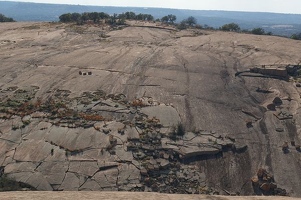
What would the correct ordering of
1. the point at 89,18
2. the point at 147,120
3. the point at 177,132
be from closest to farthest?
1. the point at 177,132
2. the point at 147,120
3. the point at 89,18

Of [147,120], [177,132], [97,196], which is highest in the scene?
[147,120]

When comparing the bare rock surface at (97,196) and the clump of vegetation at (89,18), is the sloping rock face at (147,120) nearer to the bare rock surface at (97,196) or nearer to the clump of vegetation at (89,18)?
the bare rock surface at (97,196)

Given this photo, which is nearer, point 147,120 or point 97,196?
point 97,196

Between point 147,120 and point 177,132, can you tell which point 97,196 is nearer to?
point 177,132

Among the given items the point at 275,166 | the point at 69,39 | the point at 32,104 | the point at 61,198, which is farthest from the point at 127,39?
the point at 61,198

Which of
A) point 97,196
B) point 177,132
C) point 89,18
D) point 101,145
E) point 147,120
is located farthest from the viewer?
point 89,18

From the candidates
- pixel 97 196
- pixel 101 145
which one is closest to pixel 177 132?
pixel 101 145

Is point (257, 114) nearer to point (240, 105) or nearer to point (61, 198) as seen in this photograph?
point (240, 105)

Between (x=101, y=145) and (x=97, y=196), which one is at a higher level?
(x=97, y=196)
